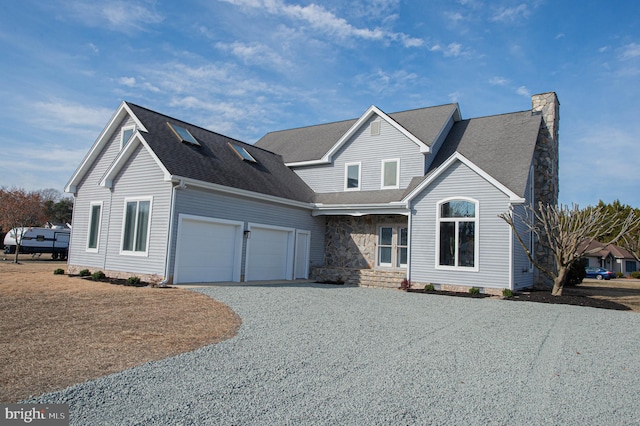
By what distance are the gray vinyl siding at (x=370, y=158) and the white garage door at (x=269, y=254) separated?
3.57 meters

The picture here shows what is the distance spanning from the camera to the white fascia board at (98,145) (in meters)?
15.3

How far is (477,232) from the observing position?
1355 centimetres

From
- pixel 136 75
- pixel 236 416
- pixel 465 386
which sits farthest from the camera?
pixel 136 75

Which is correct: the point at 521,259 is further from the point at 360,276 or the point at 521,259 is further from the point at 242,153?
the point at 242,153

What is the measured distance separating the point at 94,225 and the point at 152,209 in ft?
12.7

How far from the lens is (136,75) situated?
41.4ft

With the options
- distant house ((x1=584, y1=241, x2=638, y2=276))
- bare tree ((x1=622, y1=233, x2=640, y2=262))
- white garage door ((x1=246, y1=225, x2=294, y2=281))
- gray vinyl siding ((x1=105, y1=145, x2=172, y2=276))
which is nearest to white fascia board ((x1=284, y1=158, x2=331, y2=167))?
white garage door ((x1=246, y1=225, x2=294, y2=281))

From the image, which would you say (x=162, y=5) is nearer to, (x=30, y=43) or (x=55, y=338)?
(x=30, y=43)

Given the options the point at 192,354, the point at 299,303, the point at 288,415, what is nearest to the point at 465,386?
the point at 288,415

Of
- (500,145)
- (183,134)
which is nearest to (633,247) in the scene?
(500,145)

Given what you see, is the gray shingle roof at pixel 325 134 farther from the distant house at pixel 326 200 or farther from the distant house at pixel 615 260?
the distant house at pixel 615 260

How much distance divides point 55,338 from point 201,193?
7.89 metres

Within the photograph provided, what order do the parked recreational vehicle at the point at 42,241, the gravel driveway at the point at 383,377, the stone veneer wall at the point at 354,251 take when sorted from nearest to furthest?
the gravel driveway at the point at 383,377, the stone veneer wall at the point at 354,251, the parked recreational vehicle at the point at 42,241

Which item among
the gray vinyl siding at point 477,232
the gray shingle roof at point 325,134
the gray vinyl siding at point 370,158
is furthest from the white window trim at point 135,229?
the gray vinyl siding at point 477,232
